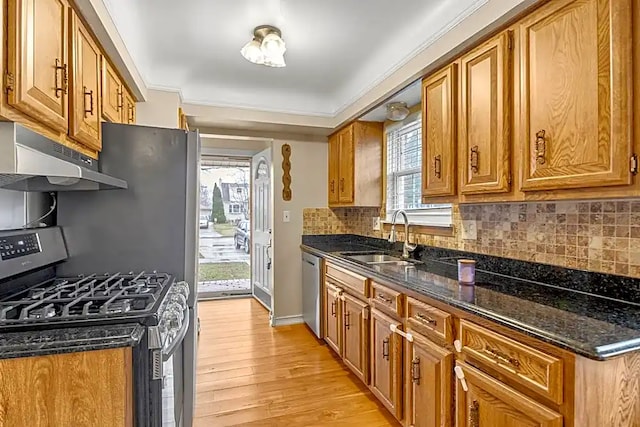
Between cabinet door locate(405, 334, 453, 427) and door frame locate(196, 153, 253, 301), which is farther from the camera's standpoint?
door frame locate(196, 153, 253, 301)

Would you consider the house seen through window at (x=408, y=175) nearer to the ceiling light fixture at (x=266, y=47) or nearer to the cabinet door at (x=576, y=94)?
the cabinet door at (x=576, y=94)

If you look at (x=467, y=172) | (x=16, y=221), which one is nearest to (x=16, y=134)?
(x=16, y=221)

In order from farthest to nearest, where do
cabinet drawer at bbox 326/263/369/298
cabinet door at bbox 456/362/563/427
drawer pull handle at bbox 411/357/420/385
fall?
1. cabinet drawer at bbox 326/263/369/298
2. drawer pull handle at bbox 411/357/420/385
3. cabinet door at bbox 456/362/563/427

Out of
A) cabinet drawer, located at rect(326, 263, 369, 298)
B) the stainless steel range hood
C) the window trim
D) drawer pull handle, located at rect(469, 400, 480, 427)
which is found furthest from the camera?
the window trim

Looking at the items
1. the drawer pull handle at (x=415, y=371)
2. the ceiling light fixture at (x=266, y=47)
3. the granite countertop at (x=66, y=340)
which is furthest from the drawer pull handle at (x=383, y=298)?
the ceiling light fixture at (x=266, y=47)

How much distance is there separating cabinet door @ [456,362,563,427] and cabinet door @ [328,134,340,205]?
8.39 feet

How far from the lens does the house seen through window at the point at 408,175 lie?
2816 mm

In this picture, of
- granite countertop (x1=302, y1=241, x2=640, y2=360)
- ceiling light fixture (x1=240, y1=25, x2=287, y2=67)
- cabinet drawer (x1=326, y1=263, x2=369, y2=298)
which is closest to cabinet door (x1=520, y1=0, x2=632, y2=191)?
granite countertop (x1=302, y1=241, x2=640, y2=360)

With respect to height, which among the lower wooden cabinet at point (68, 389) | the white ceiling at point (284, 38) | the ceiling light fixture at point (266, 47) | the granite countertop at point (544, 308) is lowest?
the lower wooden cabinet at point (68, 389)

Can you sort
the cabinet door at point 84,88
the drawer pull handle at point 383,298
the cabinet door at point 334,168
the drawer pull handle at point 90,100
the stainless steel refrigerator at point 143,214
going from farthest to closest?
the cabinet door at point 334,168, the drawer pull handle at point 383,298, the stainless steel refrigerator at point 143,214, the drawer pull handle at point 90,100, the cabinet door at point 84,88

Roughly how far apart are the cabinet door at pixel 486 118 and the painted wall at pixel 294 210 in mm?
2276

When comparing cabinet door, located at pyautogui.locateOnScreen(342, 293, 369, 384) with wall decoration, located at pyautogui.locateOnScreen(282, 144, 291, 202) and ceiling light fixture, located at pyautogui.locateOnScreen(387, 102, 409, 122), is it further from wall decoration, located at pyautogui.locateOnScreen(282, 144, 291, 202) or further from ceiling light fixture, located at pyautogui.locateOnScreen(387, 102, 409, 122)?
wall decoration, located at pyautogui.locateOnScreen(282, 144, 291, 202)

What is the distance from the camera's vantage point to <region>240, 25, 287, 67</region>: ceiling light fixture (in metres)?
2.20

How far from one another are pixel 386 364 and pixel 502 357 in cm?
98
